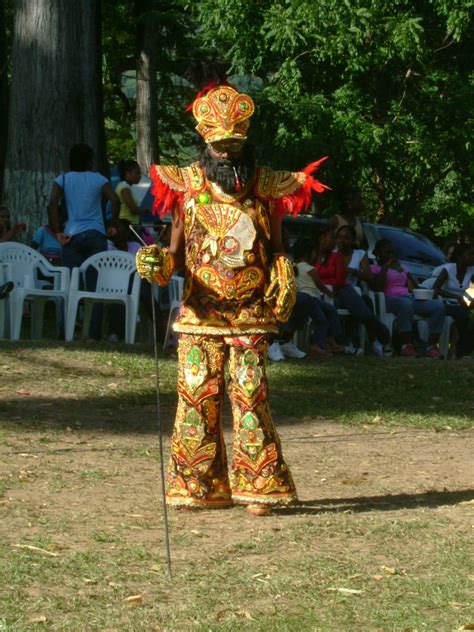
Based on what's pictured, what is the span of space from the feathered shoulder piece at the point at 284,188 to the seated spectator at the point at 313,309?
6.72 m

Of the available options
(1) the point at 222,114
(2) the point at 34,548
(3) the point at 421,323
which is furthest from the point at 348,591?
(3) the point at 421,323

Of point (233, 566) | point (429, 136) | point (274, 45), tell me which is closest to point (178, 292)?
point (233, 566)

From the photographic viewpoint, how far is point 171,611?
17.2 feet

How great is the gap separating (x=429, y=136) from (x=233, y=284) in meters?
20.4

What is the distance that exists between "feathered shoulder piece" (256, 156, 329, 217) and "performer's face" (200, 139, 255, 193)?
0.30 feet

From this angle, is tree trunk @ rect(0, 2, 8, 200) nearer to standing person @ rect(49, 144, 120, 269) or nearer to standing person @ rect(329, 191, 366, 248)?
standing person @ rect(329, 191, 366, 248)

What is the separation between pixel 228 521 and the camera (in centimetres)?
696

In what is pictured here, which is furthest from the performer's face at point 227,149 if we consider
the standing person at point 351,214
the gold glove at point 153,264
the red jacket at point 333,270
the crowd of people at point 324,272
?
the standing person at point 351,214

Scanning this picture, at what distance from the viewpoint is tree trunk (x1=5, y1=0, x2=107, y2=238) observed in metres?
16.8

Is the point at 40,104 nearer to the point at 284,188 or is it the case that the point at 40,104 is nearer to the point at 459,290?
the point at 459,290

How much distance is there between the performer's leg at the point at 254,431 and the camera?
7043 mm

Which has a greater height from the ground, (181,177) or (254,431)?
(181,177)

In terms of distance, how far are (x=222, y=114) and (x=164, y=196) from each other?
1.63 ft

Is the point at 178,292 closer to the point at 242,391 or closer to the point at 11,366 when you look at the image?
the point at 11,366
